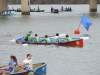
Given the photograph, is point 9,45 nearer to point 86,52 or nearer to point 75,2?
point 86,52

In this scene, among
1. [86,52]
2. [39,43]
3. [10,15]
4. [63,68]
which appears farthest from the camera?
[10,15]

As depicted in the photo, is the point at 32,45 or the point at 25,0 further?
the point at 25,0

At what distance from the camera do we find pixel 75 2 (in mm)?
188000

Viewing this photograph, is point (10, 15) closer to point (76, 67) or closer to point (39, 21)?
point (39, 21)

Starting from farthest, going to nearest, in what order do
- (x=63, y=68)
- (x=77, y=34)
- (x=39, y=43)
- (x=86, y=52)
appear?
(x=77, y=34)
(x=39, y=43)
(x=86, y=52)
(x=63, y=68)

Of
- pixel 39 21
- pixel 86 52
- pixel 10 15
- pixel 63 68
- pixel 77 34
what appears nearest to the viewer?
pixel 63 68

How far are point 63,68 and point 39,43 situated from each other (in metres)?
12.2

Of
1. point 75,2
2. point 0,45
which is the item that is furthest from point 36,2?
point 0,45

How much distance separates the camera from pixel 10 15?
93.9 m

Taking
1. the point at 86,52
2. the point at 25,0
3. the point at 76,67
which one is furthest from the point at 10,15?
the point at 76,67

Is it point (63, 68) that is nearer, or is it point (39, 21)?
point (63, 68)

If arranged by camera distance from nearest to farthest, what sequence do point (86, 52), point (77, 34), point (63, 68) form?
point (63, 68) → point (86, 52) → point (77, 34)

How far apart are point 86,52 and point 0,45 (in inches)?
360

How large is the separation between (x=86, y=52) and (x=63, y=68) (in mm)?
8455
